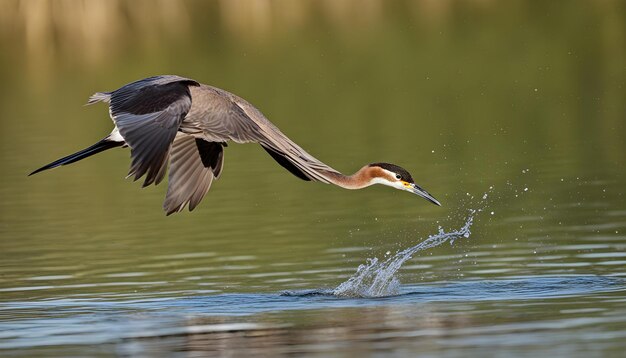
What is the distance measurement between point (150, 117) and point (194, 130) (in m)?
0.71

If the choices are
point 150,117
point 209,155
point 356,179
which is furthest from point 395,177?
point 209,155

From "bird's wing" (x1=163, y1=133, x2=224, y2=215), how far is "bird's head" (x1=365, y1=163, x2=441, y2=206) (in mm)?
1818

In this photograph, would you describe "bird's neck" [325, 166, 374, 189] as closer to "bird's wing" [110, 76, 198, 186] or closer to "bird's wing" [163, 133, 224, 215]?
"bird's wing" [110, 76, 198, 186]

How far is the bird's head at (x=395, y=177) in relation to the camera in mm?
11773

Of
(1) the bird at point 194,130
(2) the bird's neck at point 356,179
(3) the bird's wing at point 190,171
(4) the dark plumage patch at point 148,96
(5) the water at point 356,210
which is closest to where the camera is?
(5) the water at point 356,210

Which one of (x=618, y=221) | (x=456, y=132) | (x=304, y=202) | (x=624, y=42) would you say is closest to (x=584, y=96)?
(x=456, y=132)

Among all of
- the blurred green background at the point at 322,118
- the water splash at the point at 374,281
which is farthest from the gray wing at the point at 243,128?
the blurred green background at the point at 322,118

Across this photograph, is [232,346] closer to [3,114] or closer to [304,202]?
[304,202]

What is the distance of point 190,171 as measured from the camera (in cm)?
1318

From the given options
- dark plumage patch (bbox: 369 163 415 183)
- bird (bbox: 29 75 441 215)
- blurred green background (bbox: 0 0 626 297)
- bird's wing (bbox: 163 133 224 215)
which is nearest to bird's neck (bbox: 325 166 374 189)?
bird (bbox: 29 75 441 215)

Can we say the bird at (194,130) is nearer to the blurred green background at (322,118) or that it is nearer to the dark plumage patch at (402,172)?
the dark plumage patch at (402,172)

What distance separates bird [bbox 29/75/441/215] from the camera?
36.8 feet

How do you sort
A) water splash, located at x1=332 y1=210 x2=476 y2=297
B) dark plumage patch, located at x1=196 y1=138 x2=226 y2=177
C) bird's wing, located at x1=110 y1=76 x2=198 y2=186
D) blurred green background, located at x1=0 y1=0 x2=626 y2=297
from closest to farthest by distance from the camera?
bird's wing, located at x1=110 y1=76 x2=198 y2=186, water splash, located at x1=332 y1=210 x2=476 y2=297, dark plumage patch, located at x1=196 y1=138 x2=226 y2=177, blurred green background, located at x1=0 y1=0 x2=626 y2=297

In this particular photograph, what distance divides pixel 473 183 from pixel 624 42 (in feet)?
43.7
